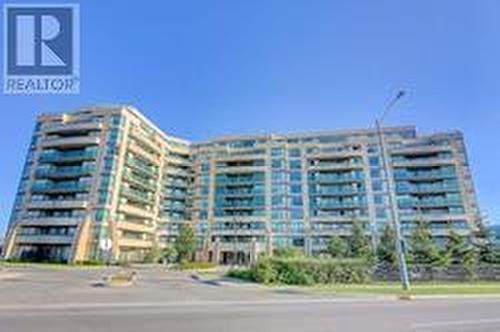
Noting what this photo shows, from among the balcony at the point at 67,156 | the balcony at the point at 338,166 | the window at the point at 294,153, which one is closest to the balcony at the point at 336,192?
the balcony at the point at 338,166

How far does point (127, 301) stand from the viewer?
57.2 feet

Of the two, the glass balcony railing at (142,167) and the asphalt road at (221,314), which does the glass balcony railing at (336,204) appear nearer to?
the glass balcony railing at (142,167)

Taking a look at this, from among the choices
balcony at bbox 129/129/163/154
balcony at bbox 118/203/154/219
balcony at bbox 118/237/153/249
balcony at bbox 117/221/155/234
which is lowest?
balcony at bbox 118/237/153/249

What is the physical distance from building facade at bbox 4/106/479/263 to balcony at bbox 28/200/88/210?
190 mm

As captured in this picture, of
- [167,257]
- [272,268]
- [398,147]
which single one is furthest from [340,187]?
[272,268]

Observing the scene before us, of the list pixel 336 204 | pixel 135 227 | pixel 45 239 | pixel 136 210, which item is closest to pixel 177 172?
pixel 136 210

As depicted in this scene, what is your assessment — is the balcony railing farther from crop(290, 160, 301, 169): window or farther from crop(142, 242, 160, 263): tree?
crop(290, 160, 301, 169): window

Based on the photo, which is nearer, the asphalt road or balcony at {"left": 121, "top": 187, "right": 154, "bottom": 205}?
the asphalt road

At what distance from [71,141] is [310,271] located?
193 ft

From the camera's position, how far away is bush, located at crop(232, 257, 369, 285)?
93.4ft

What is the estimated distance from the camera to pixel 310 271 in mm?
28578

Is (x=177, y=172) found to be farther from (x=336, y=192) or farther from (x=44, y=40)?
(x=44, y=40)

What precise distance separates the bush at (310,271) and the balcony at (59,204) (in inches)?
1868

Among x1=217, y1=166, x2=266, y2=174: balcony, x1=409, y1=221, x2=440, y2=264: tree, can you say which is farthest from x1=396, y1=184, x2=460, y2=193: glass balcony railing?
x1=409, y1=221, x2=440, y2=264: tree
